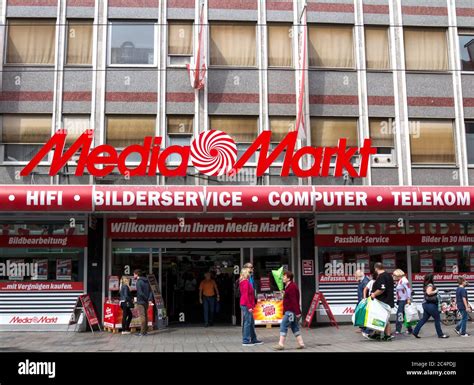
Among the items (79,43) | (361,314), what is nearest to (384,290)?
(361,314)

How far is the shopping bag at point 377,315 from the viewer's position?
12477 millimetres

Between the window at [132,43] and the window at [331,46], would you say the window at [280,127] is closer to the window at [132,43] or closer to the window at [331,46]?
the window at [331,46]

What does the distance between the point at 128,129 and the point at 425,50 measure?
34.1 ft

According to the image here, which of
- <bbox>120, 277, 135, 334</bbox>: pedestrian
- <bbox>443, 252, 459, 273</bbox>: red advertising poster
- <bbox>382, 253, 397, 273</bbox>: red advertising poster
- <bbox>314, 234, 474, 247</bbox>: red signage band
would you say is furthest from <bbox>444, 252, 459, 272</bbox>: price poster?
<bbox>120, 277, 135, 334</bbox>: pedestrian

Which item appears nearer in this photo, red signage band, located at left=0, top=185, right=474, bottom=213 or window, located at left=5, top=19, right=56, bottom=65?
red signage band, located at left=0, top=185, right=474, bottom=213

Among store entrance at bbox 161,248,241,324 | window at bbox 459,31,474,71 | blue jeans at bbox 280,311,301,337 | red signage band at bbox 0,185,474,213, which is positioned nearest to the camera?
blue jeans at bbox 280,311,301,337

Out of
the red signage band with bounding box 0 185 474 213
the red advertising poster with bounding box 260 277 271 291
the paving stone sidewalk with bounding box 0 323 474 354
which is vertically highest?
the red signage band with bounding box 0 185 474 213

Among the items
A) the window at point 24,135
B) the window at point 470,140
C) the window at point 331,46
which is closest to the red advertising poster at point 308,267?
the window at point 470,140

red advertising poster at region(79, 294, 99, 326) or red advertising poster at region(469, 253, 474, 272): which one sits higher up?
red advertising poster at region(469, 253, 474, 272)

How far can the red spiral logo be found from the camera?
15641 mm

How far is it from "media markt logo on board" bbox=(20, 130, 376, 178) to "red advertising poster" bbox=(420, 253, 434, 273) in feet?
11.8

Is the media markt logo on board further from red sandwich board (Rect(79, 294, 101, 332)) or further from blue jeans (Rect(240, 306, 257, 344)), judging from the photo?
blue jeans (Rect(240, 306, 257, 344))
